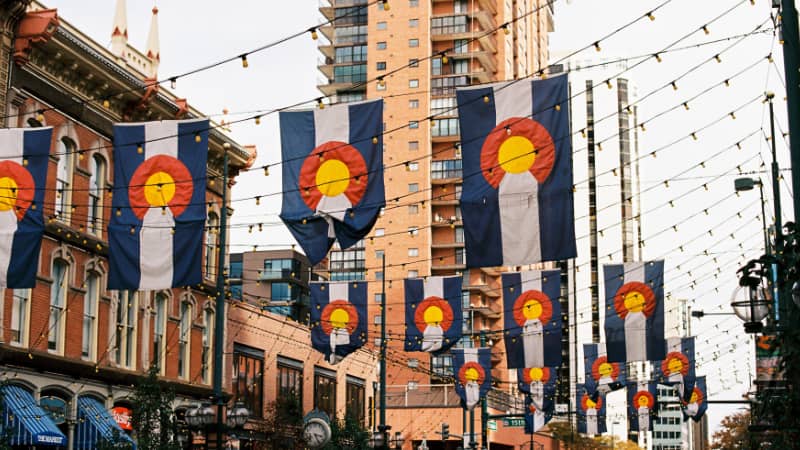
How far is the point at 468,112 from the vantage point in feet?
72.7

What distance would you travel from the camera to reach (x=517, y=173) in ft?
70.9

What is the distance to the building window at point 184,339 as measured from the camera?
4734cm

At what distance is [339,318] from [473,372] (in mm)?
11431

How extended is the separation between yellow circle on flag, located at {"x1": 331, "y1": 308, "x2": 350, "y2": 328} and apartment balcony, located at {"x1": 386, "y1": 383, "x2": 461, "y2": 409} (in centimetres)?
4848

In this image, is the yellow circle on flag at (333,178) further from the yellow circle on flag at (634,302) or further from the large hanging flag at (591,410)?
the large hanging flag at (591,410)

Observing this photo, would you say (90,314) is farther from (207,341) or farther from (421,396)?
(421,396)

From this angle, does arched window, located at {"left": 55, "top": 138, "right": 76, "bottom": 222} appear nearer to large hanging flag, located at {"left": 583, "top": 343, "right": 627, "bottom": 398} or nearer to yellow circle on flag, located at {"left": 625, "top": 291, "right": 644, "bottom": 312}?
yellow circle on flag, located at {"left": 625, "top": 291, "right": 644, "bottom": 312}

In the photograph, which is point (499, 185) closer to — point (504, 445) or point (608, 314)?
point (608, 314)

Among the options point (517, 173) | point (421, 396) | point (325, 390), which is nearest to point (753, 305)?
point (517, 173)

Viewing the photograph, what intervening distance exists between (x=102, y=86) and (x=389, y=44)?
60.3 m

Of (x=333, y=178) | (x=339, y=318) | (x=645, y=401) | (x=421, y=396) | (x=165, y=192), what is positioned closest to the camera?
(x=333, y=178)

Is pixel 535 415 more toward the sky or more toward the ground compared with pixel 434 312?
more toward the ground

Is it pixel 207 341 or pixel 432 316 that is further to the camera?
pixel 207 341

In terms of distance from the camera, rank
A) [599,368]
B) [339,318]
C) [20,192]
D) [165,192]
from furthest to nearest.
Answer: [599,368] → [339,318] → [20,192] → [165,192]
